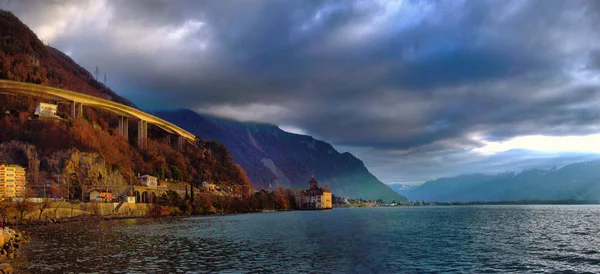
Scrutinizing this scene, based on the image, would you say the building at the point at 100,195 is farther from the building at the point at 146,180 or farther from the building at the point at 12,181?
the building at the point at 146,180

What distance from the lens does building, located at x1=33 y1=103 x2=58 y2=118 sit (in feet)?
559

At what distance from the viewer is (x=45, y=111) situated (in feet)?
568

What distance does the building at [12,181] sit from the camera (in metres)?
121

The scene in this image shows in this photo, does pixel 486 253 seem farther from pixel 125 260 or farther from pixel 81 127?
pixel 81 127

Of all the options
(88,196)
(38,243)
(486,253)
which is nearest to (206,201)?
(88,196)

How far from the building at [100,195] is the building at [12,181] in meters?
19.0

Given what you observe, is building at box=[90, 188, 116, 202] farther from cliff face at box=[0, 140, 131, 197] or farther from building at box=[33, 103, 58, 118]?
building at box=[33, 103, 58, 118]

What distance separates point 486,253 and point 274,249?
23524 millimetres

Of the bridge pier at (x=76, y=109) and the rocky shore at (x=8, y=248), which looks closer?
the rocky shore at (x=8, y=248)

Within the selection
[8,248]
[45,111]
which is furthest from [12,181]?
[8,248]

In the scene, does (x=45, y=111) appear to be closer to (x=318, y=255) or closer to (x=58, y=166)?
(x=58, y=166)

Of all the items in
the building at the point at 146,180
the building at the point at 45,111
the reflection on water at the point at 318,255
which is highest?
the building at the point at 45,111

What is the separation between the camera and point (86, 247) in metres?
53.2

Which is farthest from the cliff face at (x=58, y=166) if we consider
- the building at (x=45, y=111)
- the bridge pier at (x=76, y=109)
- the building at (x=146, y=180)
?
the bridge pier at (x=76, y=109)
